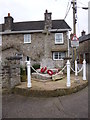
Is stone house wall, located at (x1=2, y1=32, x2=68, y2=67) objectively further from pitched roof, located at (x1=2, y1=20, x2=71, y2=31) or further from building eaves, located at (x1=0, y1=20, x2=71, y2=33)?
pitched roof, located at (x1=2, y1=20, x2=71, y2=31)

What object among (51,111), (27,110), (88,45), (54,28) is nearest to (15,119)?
(27,110)

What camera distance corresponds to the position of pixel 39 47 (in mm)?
16578

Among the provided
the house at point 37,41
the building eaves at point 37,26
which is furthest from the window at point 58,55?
the building eaves at point 37,26

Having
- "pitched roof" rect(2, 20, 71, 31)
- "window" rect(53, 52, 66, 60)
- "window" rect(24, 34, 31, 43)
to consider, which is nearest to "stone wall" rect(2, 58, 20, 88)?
"window" rect(53, 52, 66, 60)

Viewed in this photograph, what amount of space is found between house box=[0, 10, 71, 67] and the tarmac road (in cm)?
1146

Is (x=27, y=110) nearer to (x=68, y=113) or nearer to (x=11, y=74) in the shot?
(x=68, y=113)

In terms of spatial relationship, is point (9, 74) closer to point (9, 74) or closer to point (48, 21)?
point (9, 74)

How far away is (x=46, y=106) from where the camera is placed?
4.01m

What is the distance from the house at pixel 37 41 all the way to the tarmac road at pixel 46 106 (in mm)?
11463

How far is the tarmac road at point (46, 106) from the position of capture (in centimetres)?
347

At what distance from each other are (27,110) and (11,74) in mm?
2115

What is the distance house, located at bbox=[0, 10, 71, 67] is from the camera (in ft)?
53.0

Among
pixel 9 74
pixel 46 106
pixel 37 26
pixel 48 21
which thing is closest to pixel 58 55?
pixel 48 21

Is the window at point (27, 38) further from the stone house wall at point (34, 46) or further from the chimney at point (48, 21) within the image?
the chimney at point (48, 21)
